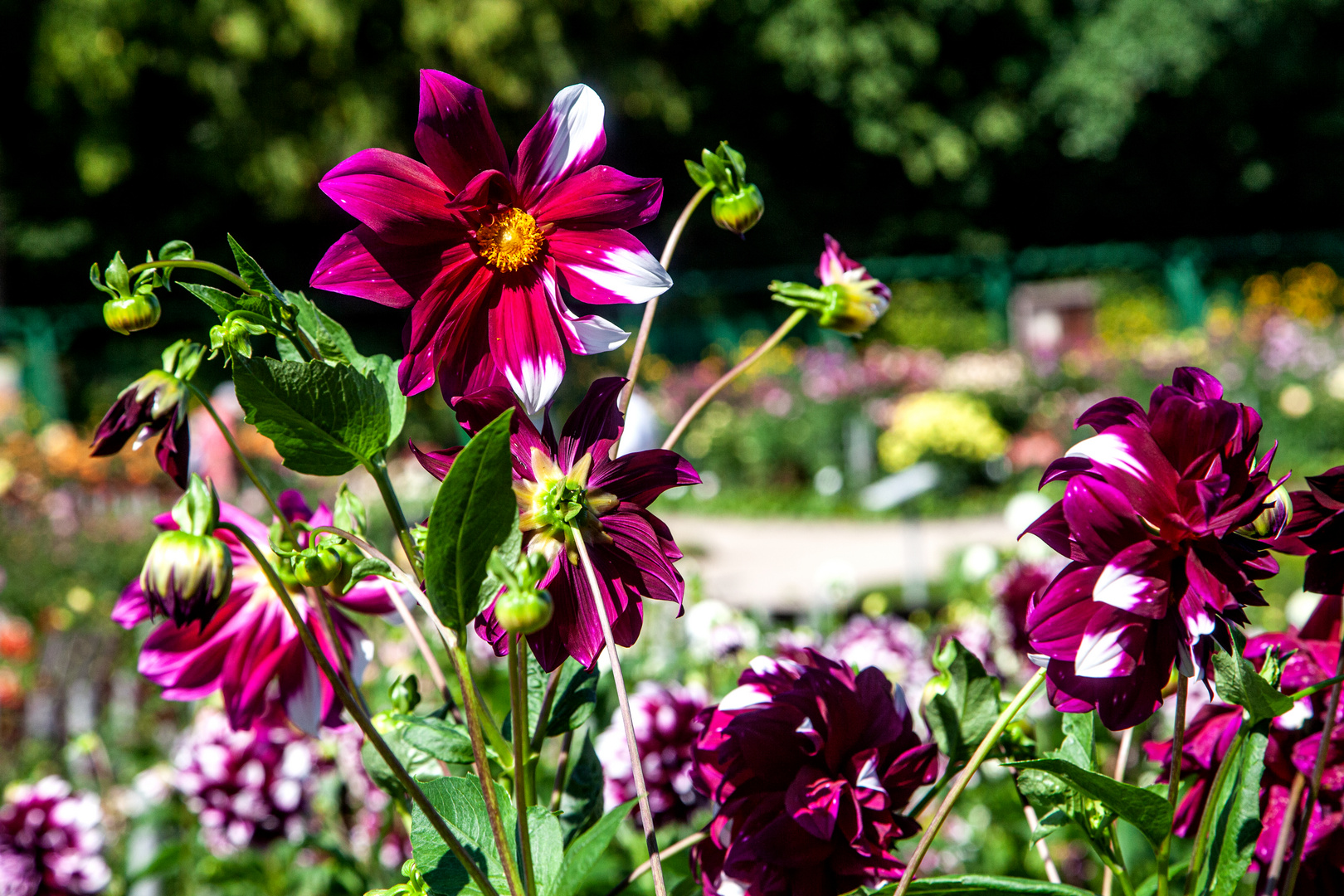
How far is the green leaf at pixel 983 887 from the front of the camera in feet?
1.55

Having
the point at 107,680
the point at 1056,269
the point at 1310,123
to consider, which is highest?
the point at 1310,123

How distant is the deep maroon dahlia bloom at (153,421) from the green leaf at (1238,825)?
0.48 meters

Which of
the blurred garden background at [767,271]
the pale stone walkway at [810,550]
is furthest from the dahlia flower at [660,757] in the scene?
the pale stone walkway at [810,550]

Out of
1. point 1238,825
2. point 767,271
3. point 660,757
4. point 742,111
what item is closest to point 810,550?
point 660,757

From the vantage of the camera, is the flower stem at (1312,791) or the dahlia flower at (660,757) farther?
the dahlia flower at (660,757)

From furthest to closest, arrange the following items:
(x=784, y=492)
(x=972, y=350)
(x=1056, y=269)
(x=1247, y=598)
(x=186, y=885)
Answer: (x=1056, y=269)
(x=972, y=350)
(x=784, y=492)
(x=186, y=885)
(x=1247, y=598)

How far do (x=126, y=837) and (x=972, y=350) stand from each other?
11937 millimetres

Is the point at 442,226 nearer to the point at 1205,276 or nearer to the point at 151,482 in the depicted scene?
the point at 151,482

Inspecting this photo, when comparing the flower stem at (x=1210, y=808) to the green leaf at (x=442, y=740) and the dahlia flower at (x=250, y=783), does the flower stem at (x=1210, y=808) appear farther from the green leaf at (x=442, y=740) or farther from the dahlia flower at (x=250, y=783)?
the dahlia flower at (x=250, y=783)

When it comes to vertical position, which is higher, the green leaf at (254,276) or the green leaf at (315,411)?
the green leaf at (254,276)

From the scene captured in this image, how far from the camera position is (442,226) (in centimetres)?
52

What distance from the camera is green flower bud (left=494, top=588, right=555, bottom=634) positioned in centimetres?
38

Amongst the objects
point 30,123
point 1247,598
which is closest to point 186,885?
point 1247,598

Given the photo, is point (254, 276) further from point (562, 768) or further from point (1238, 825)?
point (1238, 825)
